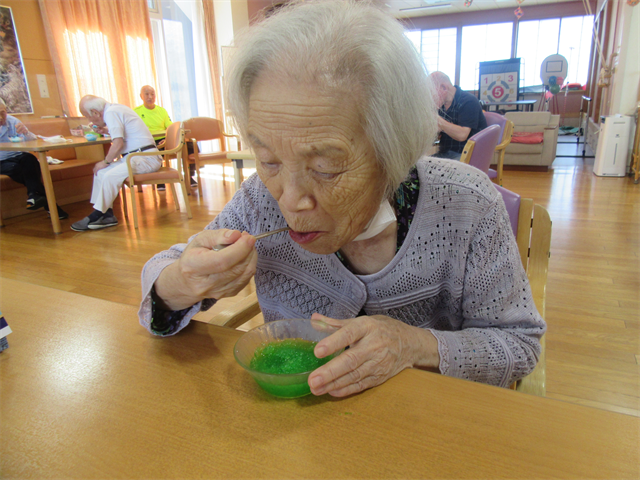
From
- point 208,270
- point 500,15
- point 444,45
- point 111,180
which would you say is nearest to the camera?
point 208,270

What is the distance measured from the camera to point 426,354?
2.57ft

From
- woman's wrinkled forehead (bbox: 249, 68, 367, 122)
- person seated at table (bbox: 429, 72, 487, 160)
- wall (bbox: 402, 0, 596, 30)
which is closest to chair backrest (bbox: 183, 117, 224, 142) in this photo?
person seated at table (bbox: 429, 72, 487, 160)

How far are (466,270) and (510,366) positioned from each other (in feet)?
0.69

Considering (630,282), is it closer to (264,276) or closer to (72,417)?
(264,276)

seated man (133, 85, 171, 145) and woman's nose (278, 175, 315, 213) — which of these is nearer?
woman's nose (278, 175, 315, 213)

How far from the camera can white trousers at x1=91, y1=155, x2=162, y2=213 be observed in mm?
4254

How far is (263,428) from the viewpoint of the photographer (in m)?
0.58

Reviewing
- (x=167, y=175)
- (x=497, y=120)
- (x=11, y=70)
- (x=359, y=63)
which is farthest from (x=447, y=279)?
(x=11, y=70)

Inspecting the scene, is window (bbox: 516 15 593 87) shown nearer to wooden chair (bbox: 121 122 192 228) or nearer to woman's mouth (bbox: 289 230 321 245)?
→ wooden chair (bbox: 121 122 192 228)

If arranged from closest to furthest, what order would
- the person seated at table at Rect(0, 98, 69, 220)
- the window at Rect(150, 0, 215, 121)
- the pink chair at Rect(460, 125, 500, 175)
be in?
the pink chair at Rect(460, 125, 500, 175), the person seated at table at Rect(0, 98, 69, 220), the window at Rect(150, 0, 215, 121)

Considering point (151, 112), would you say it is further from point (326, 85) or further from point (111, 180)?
point (326, 85)

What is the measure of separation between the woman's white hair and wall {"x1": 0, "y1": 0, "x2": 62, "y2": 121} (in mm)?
6311

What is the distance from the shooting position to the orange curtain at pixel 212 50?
7969mm

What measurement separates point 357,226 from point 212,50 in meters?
8.45
